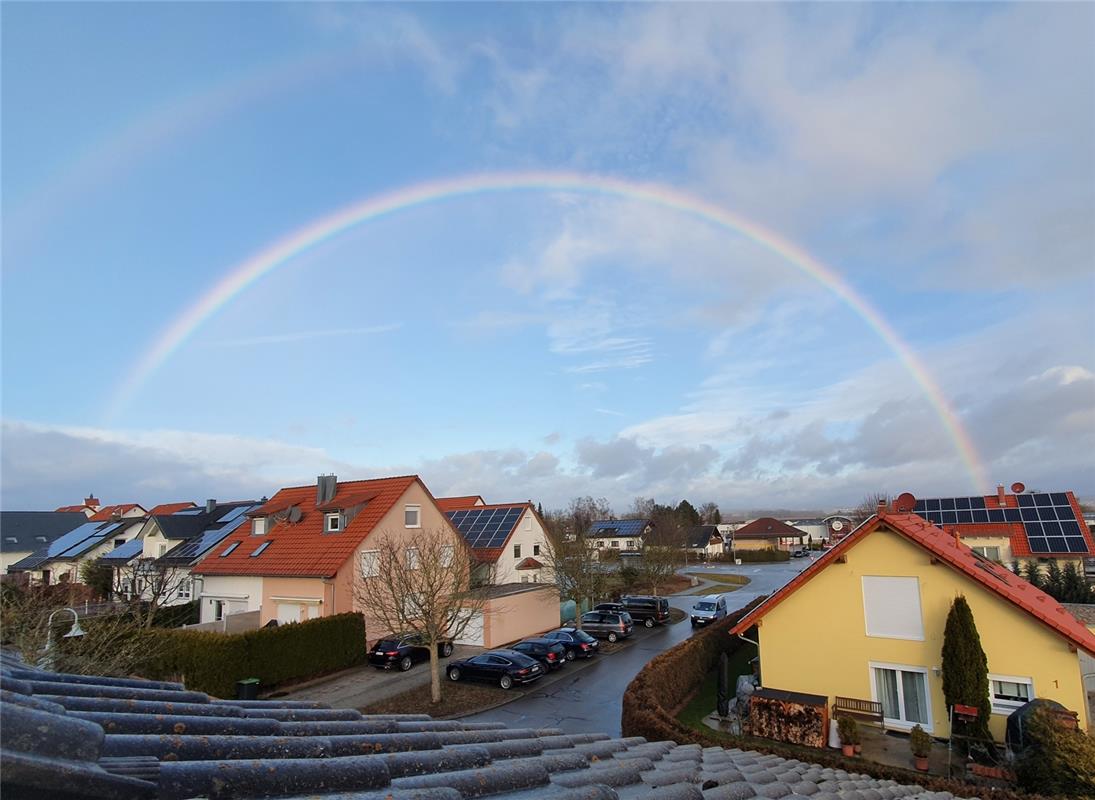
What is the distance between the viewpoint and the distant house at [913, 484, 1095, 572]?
39.2m

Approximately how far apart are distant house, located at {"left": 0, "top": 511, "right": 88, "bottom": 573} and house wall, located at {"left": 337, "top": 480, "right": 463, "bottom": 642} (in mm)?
48693

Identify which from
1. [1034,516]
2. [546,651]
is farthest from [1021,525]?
[546,651]

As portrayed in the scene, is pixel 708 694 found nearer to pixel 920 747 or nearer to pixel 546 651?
pixel 546 651

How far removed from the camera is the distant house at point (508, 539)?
1613 inches

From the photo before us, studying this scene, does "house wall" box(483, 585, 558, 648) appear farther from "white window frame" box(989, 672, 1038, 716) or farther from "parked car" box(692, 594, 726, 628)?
"white window frame" box(989, 672, 1038, 716)

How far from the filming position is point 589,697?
23062 millimetres

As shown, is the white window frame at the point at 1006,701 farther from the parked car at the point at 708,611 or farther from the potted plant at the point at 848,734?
the parked car at the point at 708,611

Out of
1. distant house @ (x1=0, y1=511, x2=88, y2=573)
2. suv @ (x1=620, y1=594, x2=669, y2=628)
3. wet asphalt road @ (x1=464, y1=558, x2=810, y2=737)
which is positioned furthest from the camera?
distant house @ (x1=0, y1=511, x2=88, y2=573)

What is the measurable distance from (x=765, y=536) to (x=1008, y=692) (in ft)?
304

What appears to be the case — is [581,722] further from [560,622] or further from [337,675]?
[560,622]

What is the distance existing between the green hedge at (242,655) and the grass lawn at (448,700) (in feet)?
13.9

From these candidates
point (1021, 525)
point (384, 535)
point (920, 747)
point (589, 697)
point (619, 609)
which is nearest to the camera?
point (920, 747)

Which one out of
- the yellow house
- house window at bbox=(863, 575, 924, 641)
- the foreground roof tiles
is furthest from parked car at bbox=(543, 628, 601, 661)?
the foreground roof tiles

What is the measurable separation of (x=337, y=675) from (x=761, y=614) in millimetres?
17437
